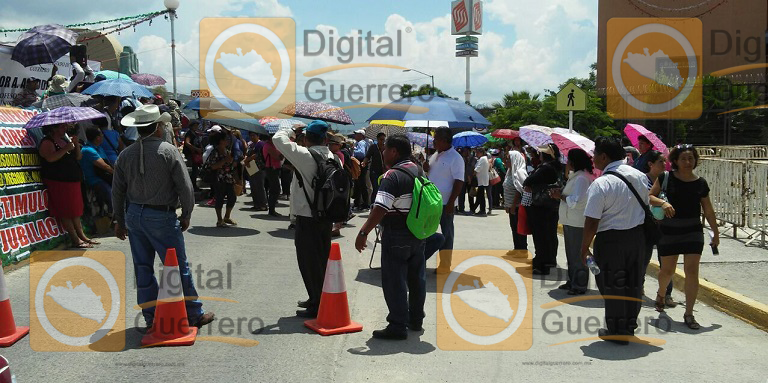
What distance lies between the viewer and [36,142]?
946 centimetres

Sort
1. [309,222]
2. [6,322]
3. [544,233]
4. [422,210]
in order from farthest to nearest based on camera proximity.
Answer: [544,233]
[309,222]
[422,210]
[6,322]

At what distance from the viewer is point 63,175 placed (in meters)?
9.43

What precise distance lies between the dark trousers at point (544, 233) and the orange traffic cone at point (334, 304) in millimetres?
3776

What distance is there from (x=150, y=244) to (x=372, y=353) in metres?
2.12

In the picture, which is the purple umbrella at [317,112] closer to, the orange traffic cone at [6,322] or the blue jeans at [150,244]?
the blue jeans at [150,244]

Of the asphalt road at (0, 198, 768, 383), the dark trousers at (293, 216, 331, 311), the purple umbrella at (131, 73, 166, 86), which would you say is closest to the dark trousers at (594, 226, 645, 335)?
the asphalt road at (0, 198, 768, 383)

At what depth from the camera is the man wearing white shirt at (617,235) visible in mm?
6098

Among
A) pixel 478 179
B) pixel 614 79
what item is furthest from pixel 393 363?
pixel 614 79

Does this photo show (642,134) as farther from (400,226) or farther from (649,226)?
(400,226)

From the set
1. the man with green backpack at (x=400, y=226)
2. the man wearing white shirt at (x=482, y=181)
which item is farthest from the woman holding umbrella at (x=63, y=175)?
the man wearing white shirt at (x=482, y=181)

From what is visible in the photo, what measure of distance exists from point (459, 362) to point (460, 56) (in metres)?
90.3

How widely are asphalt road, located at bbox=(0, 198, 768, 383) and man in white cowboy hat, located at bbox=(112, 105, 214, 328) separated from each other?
0.57m

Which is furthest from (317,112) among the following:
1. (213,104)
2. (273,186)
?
(273,186)

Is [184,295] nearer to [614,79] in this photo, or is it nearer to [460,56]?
[614,79]
